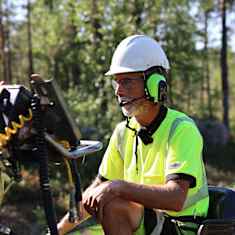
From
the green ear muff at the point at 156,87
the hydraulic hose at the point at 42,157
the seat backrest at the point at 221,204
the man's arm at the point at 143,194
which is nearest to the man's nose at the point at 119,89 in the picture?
the green ear muff at the point at 156,87

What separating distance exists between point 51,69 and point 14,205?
18121mm

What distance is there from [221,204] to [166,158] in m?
0.55

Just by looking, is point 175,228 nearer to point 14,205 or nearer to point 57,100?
point 57,100

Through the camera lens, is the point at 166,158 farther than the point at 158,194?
Yes

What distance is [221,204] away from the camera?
11.3 feet

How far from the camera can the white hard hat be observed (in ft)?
10.2

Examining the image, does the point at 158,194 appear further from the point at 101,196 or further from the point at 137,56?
the point at 137,56

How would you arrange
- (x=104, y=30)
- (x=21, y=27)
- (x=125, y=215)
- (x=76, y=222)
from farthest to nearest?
(x=21, y=27), (x=104, y=30), (x=76, y=222), (x=125, y=215)

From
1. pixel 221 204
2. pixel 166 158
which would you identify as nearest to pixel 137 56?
pixel 166 158

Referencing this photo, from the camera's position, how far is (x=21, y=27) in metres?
30.9

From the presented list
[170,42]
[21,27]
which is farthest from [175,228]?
[21,27]

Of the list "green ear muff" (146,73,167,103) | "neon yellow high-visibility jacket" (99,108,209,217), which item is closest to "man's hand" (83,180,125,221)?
"neon yellow high-visibility jacket" (99,108,209,217)

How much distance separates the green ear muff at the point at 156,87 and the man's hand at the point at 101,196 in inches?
20.9

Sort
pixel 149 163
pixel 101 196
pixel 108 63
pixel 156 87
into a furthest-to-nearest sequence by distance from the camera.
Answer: pixel 108 63
pixel 149 163
pixel 156 87
pixel 101 196
